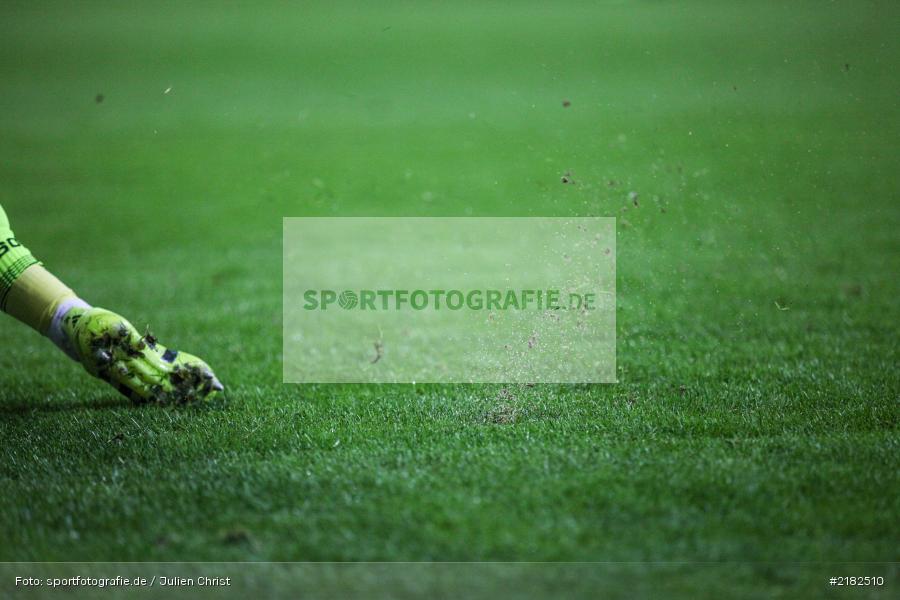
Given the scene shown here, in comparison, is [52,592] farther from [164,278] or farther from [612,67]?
[612,67]

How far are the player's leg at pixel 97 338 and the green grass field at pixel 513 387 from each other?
11cm

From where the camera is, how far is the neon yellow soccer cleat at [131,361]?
3.00m

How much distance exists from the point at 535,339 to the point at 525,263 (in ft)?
6.58

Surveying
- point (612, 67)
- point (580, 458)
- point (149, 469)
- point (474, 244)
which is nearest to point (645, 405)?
point (580, 458)

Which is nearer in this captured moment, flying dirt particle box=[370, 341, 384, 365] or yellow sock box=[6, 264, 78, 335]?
yellow sock box=[6, 264, 78, 335]

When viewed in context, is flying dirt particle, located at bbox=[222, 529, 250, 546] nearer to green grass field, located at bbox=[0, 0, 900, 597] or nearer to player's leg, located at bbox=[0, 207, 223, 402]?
green grass field, located at bbox=[0, 0, 900, 597]

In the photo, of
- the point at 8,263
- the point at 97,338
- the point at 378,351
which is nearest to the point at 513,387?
the point at 378,351

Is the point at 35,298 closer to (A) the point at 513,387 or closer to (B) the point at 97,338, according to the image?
(B) the point at 97,338

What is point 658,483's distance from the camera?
2.26 m

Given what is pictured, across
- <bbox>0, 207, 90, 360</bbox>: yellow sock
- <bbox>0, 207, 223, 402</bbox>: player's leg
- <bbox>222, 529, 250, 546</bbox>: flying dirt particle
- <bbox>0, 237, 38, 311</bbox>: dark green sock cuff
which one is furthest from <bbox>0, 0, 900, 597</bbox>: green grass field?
<bbox>0, 237, 38, 311</bbox>: dark green sock cuff

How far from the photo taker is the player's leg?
118 inches

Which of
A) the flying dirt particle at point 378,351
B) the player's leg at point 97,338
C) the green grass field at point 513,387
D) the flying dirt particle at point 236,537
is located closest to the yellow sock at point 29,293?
the player's leg at point 97,338

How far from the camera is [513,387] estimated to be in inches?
124

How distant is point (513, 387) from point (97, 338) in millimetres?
1408
